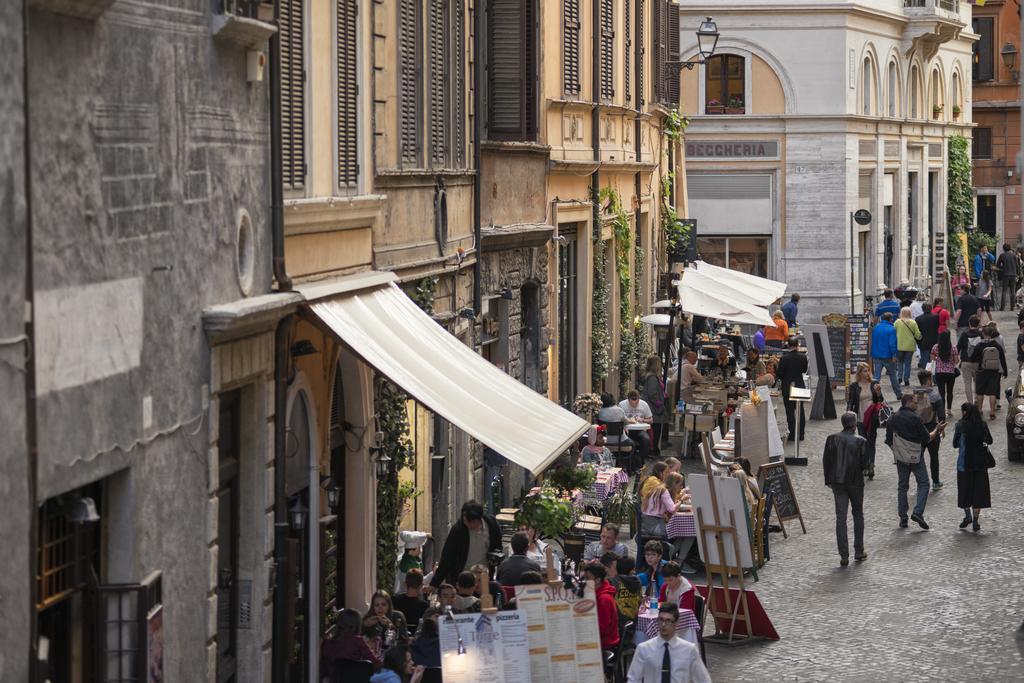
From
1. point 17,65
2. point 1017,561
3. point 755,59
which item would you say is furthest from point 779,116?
point 17,65

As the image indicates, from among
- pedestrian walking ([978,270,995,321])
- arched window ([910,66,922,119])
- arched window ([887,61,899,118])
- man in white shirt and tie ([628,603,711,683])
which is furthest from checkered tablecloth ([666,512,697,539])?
arched window ([910,66,922,119])

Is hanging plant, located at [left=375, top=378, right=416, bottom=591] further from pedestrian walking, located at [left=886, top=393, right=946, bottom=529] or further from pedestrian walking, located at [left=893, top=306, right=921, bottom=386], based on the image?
pedestrian walking, located at [left=893, top=306, right=921, bottom=386]

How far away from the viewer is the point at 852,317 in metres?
32.4

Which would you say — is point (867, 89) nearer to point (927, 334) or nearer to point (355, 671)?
point (927, 334)

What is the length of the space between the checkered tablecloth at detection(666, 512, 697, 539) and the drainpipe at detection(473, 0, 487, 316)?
110 inches

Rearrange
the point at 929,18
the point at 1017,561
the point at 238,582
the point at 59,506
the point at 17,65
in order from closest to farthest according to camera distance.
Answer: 1. the point at 17,65
2. the point at 59,506
3. the point at 238,582
4. the point at 1017,561
5. the point at 929,18

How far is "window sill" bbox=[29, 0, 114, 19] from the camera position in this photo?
708 centimetres

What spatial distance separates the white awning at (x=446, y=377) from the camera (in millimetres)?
11102

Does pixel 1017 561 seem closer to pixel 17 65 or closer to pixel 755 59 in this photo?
pixel 17 65

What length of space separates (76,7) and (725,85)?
36.4 metres

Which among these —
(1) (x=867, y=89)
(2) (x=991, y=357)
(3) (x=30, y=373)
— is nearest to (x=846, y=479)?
(2) (x=991, y=357)

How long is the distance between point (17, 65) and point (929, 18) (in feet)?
142

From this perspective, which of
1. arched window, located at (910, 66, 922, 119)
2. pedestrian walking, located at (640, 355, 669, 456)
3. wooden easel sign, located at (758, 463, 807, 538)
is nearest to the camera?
wooden easel sign, located at (758, 463, 807, 538)

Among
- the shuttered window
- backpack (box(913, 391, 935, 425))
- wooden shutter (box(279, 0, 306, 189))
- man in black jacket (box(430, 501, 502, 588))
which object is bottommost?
man in black jacket (box(430, 501, 502, 588))
